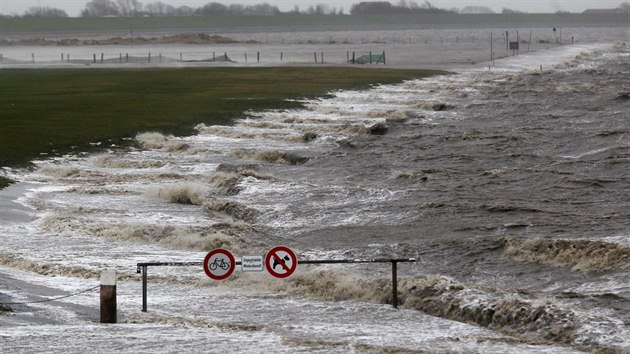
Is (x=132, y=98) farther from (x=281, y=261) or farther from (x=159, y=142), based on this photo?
(x=281, y=261)

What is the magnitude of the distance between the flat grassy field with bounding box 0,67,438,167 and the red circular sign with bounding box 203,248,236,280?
1884cm

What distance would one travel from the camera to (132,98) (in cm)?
6281

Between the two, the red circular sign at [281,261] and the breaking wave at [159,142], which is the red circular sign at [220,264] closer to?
the red circular sign at [281,261]

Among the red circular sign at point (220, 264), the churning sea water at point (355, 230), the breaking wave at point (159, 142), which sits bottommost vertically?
the churning sea water at point (355, 230)

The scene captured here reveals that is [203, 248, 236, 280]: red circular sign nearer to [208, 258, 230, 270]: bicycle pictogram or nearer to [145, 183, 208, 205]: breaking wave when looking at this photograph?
[208, 258, 230, 270]: bicycle pictogram

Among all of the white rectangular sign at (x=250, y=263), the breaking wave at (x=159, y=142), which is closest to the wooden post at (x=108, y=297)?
the white rectangular sign at (x=250, y=263)

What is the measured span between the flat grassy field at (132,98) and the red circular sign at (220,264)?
A: 18.8 meters

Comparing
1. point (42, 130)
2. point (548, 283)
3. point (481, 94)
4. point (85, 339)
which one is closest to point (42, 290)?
point (85, 339)

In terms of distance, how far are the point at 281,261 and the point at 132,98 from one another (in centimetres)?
4464

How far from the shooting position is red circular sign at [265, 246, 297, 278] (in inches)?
754

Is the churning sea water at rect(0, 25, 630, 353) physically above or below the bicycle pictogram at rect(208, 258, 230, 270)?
below

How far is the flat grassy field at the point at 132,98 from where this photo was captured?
147 ft

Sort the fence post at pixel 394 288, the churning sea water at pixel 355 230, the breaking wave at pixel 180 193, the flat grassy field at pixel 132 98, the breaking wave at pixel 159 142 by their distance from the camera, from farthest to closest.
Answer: the flat grassy field at pixel 132 98 < the breaking wave at pixel 159 142 < the breaking wave at pixel 180 193 < the fence post at pixel 394 288 < the churning sea water at pixel 355 230

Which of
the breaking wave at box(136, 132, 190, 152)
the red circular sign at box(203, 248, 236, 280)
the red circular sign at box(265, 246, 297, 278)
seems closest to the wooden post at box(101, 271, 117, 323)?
the red circular sign at box(203, 248, 236, 280)
